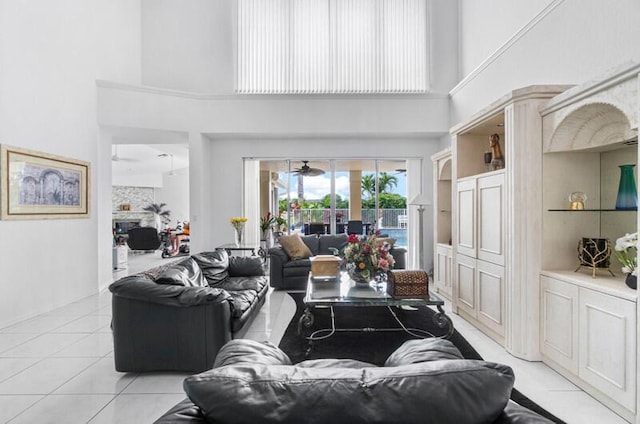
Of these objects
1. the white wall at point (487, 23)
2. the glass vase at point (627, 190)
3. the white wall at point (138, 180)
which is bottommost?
the glass vase at point (627, 190)

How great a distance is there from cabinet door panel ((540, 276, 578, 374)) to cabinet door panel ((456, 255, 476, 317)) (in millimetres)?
894

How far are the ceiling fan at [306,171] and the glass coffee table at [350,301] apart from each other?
11.4 ft

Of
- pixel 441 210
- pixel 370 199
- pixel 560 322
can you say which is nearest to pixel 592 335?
pixel 560 322

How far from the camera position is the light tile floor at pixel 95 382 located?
2197 millimetres

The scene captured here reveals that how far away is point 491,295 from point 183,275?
2921mm

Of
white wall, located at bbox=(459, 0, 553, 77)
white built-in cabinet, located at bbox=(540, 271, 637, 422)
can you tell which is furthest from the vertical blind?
white built-in cabinet, located at bbox=(540, 271, 637, 422)

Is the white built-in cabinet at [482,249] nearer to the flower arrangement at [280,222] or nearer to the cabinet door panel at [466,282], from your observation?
the cabinet door panel at [466,282]

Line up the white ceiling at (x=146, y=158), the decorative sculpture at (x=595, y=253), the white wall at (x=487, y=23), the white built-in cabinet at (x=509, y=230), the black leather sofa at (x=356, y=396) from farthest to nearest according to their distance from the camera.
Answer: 1. the white ceiling at (x=146, y=158)
2. the white wall at (x=487, y=23)
3. the white built-in cabinet at (x=509, y=230)
4. the decorative sculpture at (x=595, y=253)
5. the black leather sofa at (x=356, y=396)

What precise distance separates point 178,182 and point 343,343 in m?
13.6

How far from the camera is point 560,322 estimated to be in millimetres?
2609

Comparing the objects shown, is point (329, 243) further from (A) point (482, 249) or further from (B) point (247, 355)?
(B) point (247, 355)

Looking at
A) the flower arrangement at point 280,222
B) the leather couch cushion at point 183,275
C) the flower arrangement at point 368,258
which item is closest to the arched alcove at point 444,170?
the flower arrangement at point 368,258

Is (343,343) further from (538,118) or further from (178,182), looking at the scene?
(178,182)

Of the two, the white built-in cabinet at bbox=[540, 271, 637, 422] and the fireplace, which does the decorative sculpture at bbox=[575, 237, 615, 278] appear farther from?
the fireplace
